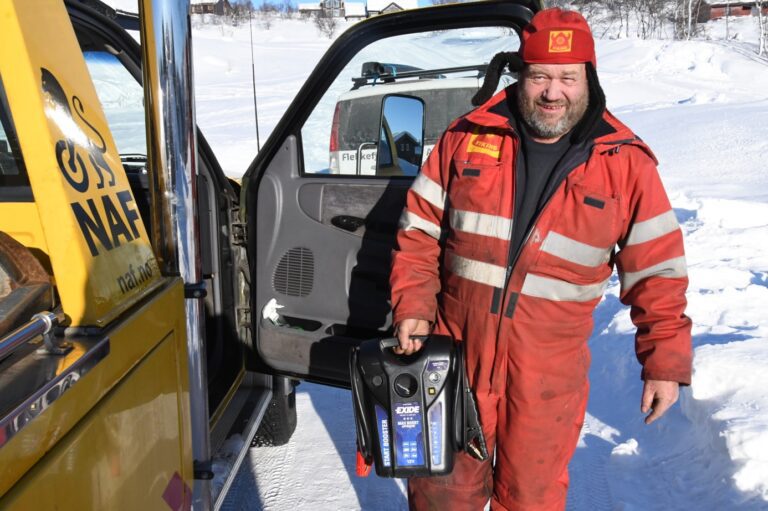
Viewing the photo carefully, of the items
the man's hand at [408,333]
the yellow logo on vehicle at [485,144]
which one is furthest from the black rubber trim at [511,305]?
the yellow logo on vehicle at [485,144]

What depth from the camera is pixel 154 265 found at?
1440mm

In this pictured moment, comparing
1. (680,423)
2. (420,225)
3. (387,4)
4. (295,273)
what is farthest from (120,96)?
(680,423)

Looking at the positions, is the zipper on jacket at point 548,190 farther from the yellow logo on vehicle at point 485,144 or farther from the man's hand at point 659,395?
the man's hand at point 659,395

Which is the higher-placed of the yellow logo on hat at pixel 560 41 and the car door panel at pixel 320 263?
the yellow logo on hat at pixel 560 41

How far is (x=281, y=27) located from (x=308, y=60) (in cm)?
1566

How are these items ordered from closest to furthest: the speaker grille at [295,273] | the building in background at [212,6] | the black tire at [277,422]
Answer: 1. the building in background at [212,6]
2. the speaker grille at [295,273]
3. the black tire at [277,422]

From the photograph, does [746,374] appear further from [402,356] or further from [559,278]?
[402,356]

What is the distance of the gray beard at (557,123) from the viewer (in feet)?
6.04

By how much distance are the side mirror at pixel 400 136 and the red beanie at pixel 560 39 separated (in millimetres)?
1151

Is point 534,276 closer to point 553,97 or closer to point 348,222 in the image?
point 553,97

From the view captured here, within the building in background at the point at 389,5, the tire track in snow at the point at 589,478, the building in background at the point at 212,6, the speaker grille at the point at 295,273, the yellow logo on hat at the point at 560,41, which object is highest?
the building in background at the point at 389,5

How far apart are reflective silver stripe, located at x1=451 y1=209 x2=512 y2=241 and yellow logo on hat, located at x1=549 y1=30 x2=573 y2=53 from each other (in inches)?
19.4

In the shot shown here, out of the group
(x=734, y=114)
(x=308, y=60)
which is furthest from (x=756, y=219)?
(x=308, y=60)

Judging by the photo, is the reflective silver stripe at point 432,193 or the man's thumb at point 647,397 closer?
the man's thumb at point 647,397
